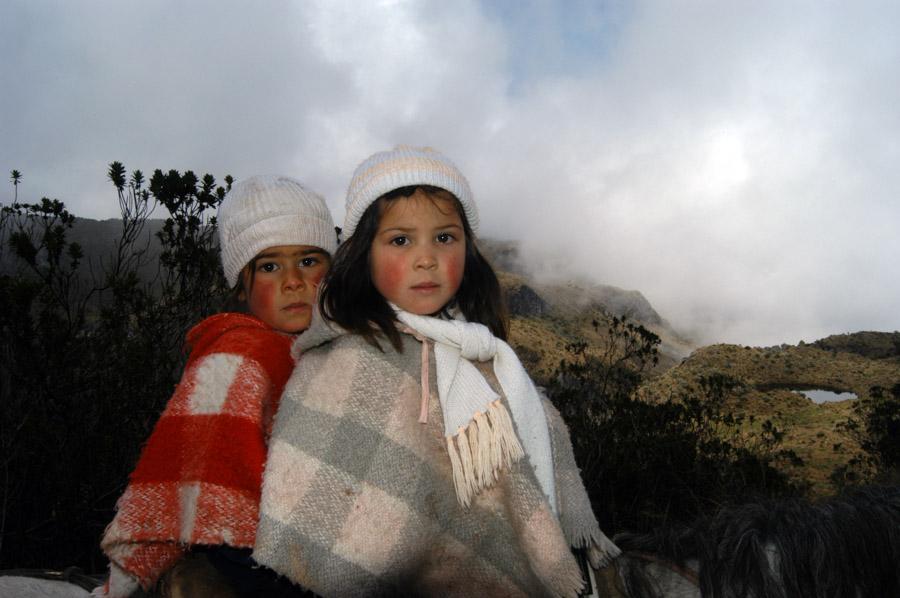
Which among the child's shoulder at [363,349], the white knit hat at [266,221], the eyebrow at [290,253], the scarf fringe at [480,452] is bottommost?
the scarf fringe at [480,452]

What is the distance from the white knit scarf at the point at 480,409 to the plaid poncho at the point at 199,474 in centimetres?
54

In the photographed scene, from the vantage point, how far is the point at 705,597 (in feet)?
5.18

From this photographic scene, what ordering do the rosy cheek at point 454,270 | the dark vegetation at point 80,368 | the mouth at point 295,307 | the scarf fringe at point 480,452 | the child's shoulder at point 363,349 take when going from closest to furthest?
1. the scarf fringe at point 480,452
2. the child's shoulder at point 363,349
3. the rosy cheek at point 454,270
4. the mouth at point 295,307
5. the dark vegetation at point 80,368

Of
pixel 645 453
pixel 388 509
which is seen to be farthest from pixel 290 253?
pixel 645 453

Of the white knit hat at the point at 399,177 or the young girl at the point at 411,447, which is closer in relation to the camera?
the young girl at the point at 411,447

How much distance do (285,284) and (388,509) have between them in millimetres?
977

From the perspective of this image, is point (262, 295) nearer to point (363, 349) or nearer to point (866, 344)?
point (363, 349)

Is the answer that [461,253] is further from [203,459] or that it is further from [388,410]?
[203,459]

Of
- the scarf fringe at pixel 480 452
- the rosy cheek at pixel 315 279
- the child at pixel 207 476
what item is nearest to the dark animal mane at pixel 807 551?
the scarf fringe at pixel 480 452

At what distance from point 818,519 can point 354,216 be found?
1562mm

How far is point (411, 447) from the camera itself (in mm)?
1688

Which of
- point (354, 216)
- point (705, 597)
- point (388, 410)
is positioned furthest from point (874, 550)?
point (354, 216)

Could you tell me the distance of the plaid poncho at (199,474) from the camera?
1728 mm

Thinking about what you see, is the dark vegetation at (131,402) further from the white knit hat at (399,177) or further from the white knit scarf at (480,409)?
the white knit hat at (399,177)
